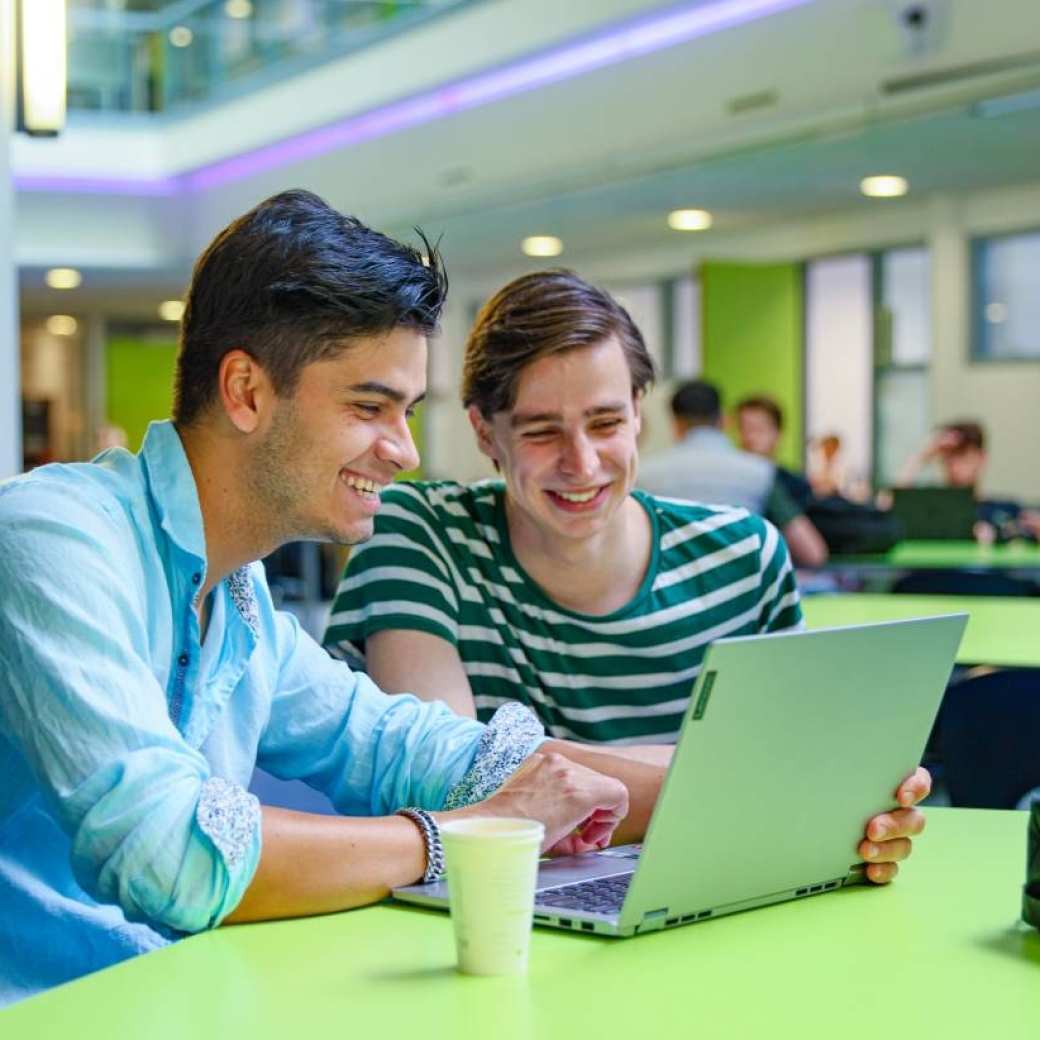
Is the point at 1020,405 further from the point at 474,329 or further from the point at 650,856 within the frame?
the point at 650,856

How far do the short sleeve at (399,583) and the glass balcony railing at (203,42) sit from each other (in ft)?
27.1

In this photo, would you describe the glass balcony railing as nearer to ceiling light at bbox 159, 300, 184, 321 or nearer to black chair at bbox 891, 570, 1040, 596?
ceiling light at bbox 159, 300, 184, 321

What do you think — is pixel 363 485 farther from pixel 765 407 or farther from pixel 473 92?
pixel 473 92

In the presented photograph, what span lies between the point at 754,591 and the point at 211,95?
36.0 feet

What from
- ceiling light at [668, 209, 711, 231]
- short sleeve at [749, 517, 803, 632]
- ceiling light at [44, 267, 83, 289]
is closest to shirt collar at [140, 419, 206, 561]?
short sleeve at [749, 517, 803, 632]

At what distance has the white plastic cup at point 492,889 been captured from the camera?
3.81 ft

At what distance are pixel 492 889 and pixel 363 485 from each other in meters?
0.52

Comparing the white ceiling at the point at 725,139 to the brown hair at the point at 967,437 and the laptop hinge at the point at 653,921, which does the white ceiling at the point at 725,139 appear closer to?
the brown hair at the point at 967,437

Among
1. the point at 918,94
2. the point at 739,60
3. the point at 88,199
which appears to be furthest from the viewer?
the point at 88,199

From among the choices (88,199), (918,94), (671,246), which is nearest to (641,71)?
(918,94)

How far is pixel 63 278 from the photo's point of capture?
15.1 metres

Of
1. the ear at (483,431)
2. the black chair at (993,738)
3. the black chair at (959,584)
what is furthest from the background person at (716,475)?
the ear at (483,431)

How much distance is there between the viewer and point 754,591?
2250 mm

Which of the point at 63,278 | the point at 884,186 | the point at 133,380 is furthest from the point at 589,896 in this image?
the point at 133,380
